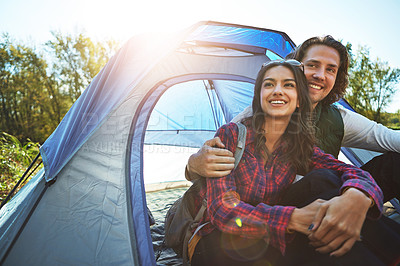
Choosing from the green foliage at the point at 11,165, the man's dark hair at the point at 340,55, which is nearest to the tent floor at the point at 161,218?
the man's dark hair at the point at 340,55

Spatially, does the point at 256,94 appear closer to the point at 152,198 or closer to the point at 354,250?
the point at 354,250

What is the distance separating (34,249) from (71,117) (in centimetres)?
77

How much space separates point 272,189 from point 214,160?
334 millimetres

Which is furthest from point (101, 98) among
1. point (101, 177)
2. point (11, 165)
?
point (11, 165)

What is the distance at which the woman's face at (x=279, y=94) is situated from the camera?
121cm

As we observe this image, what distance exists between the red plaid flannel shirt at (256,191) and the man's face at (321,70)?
0.52 m

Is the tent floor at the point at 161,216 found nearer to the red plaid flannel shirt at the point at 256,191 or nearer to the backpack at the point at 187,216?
the backpack at the point at 187,216

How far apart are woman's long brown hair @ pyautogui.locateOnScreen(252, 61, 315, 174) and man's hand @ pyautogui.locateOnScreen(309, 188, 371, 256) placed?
1.24 ft

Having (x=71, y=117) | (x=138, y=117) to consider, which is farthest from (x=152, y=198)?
(x=71, y=117)

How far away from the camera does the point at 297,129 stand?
130cm

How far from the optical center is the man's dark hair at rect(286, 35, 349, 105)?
1626mm

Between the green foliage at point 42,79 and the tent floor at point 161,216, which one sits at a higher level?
the green foliage at point 42,79

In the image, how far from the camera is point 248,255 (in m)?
0.94

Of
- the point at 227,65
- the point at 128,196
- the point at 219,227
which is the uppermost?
the point at 227,65
